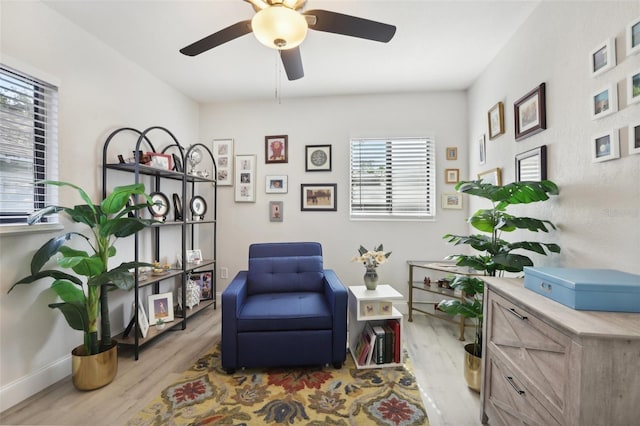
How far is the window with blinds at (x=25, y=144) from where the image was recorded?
1714 millimetres

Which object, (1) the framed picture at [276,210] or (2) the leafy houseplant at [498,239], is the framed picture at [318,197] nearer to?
(1) the framed picture at [276,210]

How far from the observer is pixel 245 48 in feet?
7.79

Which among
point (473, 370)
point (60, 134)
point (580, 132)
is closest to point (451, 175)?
point (580, 132)

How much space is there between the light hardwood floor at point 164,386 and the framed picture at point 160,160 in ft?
5.44

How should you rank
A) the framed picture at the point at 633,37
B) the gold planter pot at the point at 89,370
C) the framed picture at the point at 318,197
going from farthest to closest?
the framed picture at the point at 318,197 → the gold planter pot at the point at 89,370 → the framed picture at the point at 633,37

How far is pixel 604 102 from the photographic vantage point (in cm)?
136

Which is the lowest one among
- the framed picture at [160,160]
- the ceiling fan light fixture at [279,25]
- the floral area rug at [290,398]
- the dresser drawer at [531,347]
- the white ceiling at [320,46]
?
the floral area rug at [290,398]

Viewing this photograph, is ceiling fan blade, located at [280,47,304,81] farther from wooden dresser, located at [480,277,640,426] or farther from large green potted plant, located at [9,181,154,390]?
wooden dresser, located at [480,277,640,426]

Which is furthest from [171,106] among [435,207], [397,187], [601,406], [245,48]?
[601,406]

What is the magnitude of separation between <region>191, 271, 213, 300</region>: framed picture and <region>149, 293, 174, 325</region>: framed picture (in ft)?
1.58

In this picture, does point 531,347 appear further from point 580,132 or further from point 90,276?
point 90,276

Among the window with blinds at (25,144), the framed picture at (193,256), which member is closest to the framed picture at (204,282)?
the framed picture at (193,256)

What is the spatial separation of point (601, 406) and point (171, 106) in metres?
3.95

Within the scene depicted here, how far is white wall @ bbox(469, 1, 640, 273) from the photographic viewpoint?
1.27 m
